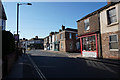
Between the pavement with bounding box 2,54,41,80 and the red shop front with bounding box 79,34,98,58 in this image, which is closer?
the pavement with bounding box 2,54,41,80

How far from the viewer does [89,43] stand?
15227mm

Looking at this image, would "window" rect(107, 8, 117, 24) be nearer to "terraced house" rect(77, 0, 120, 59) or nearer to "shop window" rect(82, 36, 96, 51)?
"terraced house" rect(77, 0, 120, 59)

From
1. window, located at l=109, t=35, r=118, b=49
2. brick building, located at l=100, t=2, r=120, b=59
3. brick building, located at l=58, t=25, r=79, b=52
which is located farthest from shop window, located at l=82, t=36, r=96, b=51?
brick building, located at l=58, t=25, r=79, b=52

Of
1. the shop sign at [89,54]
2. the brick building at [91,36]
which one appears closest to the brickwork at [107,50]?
the brick building at [91,36]

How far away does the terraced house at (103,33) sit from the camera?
11.3 meters

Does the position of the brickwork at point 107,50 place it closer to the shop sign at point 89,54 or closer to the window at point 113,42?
the window at point 113,42

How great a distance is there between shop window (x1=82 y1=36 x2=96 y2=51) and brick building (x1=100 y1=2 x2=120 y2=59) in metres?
1.66

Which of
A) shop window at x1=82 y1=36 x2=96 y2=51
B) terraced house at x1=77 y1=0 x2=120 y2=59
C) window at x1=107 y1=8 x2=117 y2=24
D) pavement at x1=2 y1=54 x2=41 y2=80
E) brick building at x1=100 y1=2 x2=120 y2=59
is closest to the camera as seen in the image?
pavement at x1=2 y1=54 x2=41 y2=80

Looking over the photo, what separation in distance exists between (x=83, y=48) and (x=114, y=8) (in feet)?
24.5

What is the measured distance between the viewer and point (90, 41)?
49.3ft

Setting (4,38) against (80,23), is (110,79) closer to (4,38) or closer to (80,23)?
(4,38)

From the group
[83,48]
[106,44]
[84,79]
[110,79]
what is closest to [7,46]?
[84,79]

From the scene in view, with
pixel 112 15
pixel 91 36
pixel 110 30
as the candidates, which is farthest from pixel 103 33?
pixel 112 15

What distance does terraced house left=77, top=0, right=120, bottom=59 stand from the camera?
11296 mm
